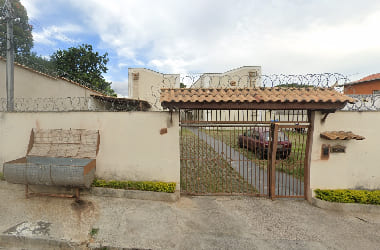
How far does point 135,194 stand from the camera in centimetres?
394

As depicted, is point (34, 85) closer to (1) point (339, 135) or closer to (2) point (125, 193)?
(2) point (125, 193)

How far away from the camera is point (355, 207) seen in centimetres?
367

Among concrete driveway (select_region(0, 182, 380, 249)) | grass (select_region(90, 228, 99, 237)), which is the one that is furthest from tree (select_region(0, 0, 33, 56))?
grass (select_region(90, 228, 99, 237))

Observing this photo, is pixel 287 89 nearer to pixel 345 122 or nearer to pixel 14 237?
pixel 345 122

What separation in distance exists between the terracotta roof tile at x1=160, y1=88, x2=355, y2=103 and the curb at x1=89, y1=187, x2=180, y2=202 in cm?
226

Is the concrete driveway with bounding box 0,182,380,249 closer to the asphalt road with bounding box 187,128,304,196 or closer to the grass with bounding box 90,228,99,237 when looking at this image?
the grass with bounding box 90,228,99,237

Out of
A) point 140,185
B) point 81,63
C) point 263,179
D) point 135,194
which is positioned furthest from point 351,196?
point 81,63

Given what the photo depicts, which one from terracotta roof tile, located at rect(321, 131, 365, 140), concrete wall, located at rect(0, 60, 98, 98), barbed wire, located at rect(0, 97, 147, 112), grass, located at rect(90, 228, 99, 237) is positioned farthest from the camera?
concrete wall, located at rect(0, 60, 98, 98)

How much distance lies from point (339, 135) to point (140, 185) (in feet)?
15.9

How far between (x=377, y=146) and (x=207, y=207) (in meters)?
4.30

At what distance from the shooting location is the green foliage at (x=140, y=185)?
3.90 meters

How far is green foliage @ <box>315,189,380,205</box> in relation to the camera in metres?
3.65

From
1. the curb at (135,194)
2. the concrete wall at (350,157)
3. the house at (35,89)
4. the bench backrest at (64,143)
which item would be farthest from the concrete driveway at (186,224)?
the house at (35,89)

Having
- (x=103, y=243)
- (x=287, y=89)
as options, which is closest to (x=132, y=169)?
(x=103, y=243)
